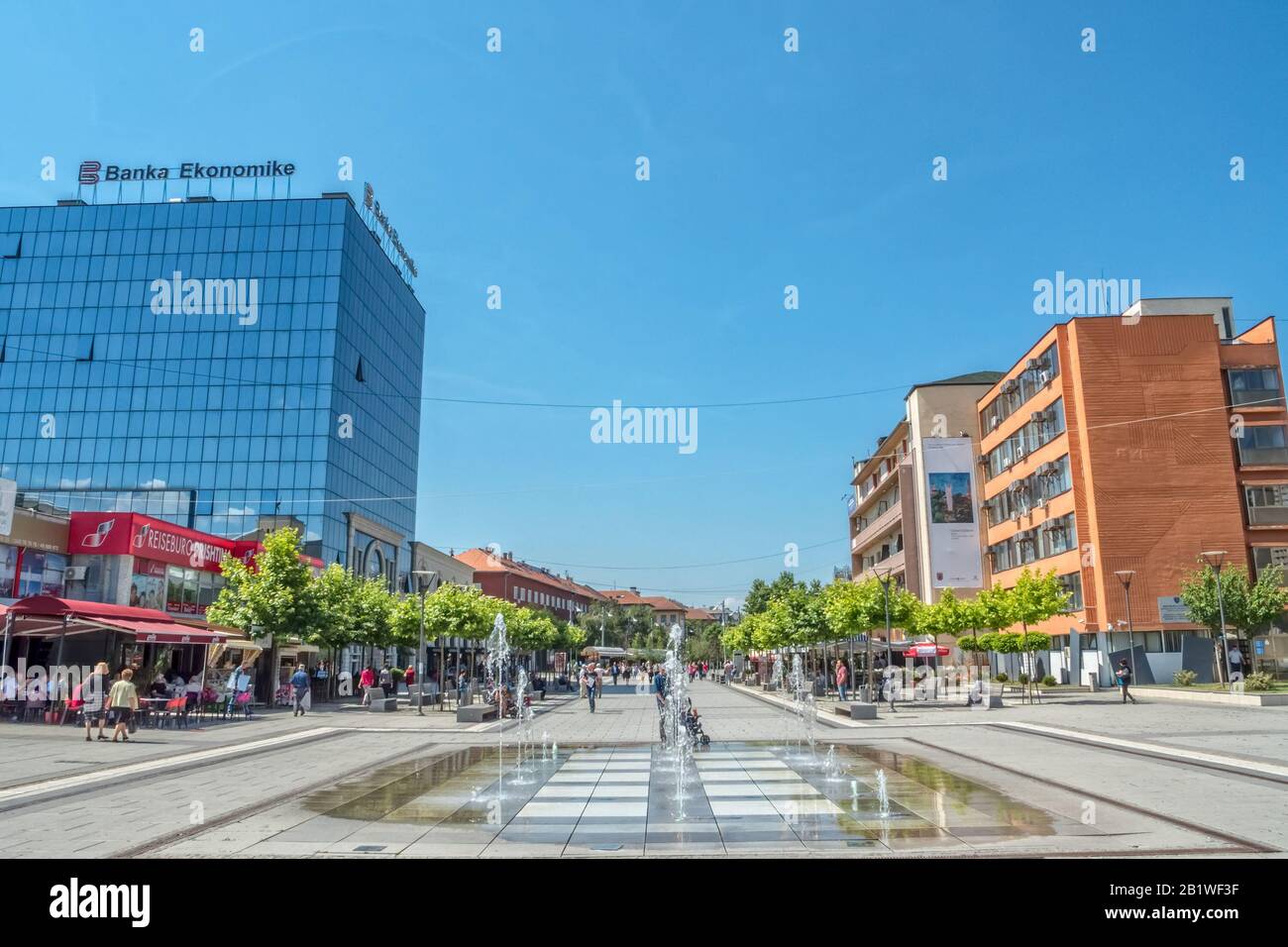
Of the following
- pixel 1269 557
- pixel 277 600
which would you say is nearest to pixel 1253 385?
pixel 1269 557

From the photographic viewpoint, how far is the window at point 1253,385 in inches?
1727

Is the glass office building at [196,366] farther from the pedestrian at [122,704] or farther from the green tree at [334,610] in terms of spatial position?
the pedestrian at [122,704]

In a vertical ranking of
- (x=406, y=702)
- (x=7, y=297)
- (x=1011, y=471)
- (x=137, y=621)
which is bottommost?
(x=406, y=702)

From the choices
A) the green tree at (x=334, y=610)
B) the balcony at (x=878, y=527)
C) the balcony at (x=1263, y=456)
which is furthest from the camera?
the balcony at (x=878, y=527)

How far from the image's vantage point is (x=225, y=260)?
71.5m

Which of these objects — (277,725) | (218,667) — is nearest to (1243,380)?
(277,725)

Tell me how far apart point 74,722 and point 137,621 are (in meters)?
3.85

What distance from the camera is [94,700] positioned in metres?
21.3

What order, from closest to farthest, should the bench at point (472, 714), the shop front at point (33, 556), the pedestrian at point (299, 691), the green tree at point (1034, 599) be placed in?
the bench at point (472, 714)
the shop front at point (33, 556)
the pedestrian at point (299, 691)
the green tree at point (1034, 599)

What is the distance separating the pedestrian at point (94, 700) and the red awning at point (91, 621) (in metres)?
2.05

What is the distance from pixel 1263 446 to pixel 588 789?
4422 cm

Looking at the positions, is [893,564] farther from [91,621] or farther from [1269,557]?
[91,621]

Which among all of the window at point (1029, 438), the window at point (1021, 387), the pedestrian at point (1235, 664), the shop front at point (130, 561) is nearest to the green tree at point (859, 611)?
the pedestrian at point (1235, 664)
